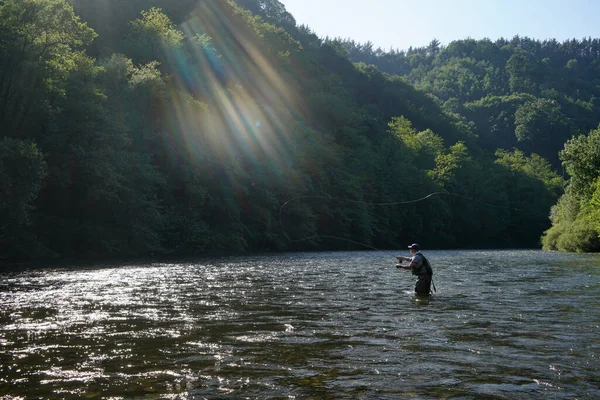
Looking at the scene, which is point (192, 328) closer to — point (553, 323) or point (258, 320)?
point (258, 320)

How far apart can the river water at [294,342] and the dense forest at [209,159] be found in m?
19.1

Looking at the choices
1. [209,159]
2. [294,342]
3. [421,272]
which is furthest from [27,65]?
[294,342]

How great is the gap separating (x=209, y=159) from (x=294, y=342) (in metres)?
46.4

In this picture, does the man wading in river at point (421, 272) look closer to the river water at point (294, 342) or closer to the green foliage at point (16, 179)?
the river water at point (294, 342)

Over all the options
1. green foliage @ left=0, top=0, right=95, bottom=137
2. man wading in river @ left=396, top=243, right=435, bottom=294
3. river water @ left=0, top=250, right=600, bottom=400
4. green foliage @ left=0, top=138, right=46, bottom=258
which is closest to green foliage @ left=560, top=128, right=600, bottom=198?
river water @ left=0, top=250, right=600, bottom=400

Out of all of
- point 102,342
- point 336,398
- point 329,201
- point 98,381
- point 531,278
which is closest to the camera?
point 336,398

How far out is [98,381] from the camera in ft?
30.5

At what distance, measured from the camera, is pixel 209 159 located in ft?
189

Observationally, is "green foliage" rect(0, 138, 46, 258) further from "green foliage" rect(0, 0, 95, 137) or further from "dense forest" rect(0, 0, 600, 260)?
"green foliage" rect(0, 0, 95, 137)

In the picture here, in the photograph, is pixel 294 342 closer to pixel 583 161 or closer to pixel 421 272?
pixel 421 272

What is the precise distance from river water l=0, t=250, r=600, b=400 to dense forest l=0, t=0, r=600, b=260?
19116mm

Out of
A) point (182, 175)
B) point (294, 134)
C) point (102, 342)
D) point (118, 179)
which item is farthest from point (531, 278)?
point (294, 134)

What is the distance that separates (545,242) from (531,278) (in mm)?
42742

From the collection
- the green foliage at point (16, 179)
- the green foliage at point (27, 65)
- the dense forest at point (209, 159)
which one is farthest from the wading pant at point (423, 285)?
the green foliage at point (27, 65)
